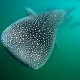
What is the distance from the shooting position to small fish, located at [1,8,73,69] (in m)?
2.44

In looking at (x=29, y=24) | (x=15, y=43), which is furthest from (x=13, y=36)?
(x=29, y=24)

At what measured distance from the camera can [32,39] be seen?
2.59 m

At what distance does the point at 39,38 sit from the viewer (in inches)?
105

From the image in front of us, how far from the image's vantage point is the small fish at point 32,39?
96.0 inches

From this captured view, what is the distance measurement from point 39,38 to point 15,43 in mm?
426

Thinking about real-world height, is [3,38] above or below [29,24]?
below
